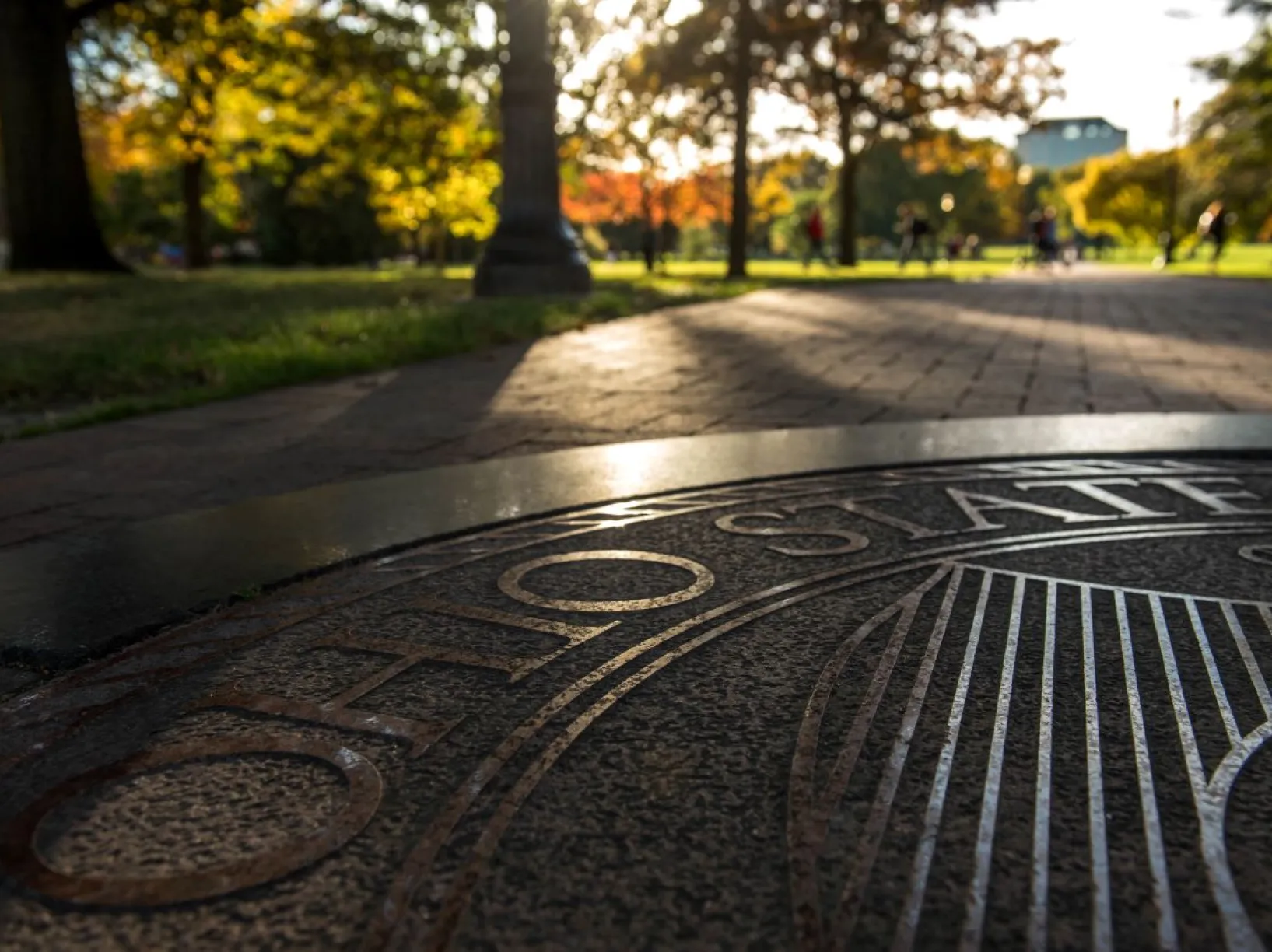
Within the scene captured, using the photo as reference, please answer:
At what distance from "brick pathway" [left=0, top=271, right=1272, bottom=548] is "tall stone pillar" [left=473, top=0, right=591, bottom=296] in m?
2.36

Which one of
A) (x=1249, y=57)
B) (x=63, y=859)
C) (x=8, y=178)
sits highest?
(x=1249, y=57)

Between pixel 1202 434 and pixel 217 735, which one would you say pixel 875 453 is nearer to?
pixel 1202 434

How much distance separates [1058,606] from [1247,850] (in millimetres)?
996

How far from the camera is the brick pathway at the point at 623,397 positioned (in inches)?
158

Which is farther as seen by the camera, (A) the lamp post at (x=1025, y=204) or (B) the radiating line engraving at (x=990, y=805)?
(A) the lamp post at (x=1025, y=204)

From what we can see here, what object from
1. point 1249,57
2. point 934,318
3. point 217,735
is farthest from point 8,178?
point 1249,57

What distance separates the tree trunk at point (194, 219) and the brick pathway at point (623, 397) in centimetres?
2115

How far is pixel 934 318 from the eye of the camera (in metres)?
11.0

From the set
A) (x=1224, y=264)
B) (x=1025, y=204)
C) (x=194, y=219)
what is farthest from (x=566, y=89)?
(x=1025, y=204)

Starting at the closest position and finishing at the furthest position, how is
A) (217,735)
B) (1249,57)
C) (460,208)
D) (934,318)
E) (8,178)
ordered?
1. (217,735)
2. (934,318)
3. (8,178)
4. (1249,57)
5. (460,208)

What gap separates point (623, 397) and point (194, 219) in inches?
993

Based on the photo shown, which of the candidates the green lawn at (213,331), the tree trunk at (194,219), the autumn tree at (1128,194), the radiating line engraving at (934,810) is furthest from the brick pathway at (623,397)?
the autumn tree at (1128,194)

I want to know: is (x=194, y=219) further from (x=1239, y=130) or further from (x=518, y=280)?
(x=1239, y=130)

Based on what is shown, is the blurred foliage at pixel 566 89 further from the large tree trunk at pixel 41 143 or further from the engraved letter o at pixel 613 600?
the engraved letter o at pixel 613 600
